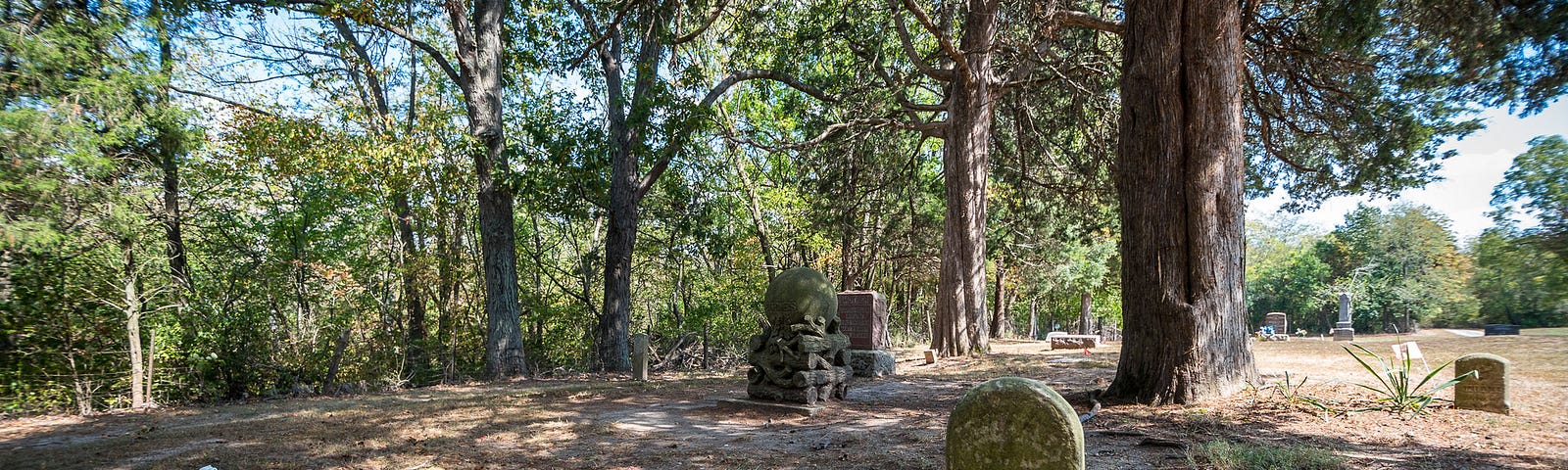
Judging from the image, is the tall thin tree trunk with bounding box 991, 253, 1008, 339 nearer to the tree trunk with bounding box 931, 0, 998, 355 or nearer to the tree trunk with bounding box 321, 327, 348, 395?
the tree trunk with bounding box 931, 0, 998, 355

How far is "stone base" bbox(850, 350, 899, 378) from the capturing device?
1134 cm

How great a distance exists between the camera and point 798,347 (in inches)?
318

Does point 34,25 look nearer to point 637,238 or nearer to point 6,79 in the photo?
point 6,79

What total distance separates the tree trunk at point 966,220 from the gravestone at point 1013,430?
34.7ft

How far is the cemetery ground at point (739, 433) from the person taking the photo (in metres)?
4.90

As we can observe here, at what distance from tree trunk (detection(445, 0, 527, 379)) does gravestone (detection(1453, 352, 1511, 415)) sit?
42.0 feet

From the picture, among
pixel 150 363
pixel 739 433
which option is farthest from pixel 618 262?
pixel 739 433

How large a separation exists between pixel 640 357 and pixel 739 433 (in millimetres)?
5572

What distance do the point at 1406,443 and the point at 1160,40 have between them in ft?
13.2

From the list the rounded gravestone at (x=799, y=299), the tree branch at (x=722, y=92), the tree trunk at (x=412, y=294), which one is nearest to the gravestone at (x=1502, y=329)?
the tree branch at (x=722, y=92)

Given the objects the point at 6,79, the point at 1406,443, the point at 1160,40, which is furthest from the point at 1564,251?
the point at 6,79

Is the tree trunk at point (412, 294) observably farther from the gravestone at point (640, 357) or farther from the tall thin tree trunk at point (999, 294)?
the tall thin tree trunk at point (999, 294)

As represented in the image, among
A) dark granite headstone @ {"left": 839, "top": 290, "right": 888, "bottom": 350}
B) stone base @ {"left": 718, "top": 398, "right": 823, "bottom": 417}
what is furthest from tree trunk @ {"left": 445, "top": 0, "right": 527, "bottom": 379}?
stone base @ {"left": 718, "top": 398, "right": 823, "bottom": 417}

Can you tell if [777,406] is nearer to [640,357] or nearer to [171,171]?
[640,357]
